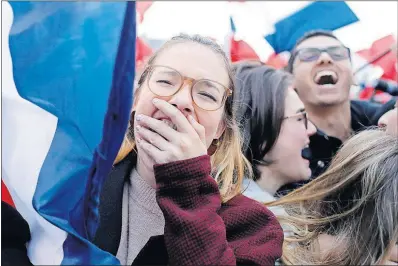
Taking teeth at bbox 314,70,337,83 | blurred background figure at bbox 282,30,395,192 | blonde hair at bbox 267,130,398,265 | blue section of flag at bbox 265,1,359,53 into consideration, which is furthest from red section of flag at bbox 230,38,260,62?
blonde hair at bbox 267,130,398,265

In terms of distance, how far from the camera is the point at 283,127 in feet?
A: 7.15

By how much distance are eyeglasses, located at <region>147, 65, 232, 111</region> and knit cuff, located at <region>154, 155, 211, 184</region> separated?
5.4 inches

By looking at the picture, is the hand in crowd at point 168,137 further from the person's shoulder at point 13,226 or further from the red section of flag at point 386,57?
the red section of flag at point 386,57

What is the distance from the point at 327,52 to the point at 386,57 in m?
1.44

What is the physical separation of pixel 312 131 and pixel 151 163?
1349 millimetres

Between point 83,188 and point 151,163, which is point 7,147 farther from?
point 151,163

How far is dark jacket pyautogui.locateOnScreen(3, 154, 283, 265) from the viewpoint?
97cm

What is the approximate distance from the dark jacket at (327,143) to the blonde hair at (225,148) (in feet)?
2.89

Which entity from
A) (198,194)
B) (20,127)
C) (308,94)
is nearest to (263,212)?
(198,194)

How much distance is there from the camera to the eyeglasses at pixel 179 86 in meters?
1.06

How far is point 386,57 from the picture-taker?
12.4ft

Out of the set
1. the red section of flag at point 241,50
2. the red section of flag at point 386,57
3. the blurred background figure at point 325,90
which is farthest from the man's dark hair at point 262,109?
the red section of flag at point 386,57

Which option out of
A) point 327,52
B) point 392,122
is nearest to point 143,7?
point 327,52

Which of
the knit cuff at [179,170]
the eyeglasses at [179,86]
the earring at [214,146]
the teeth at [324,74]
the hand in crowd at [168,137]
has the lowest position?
the teeth at [324,74]
